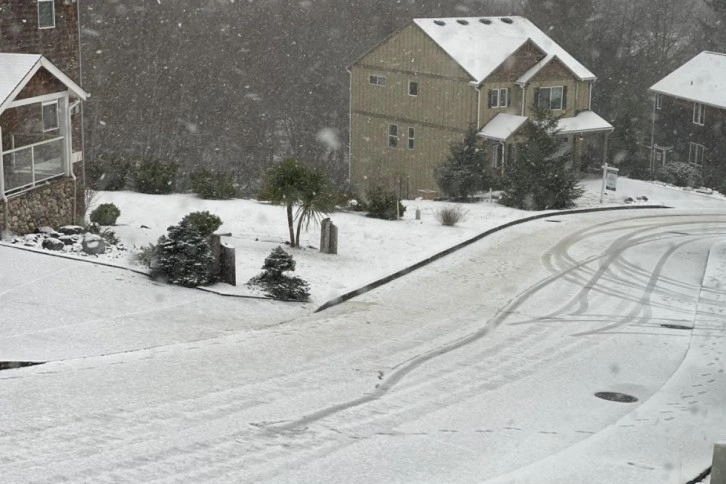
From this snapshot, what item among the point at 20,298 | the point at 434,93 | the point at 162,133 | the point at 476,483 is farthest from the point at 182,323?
the point at 162,133

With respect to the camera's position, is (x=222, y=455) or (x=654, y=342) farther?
(x=654, y=342)

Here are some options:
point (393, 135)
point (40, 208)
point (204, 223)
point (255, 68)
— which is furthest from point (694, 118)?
point (40, 208)

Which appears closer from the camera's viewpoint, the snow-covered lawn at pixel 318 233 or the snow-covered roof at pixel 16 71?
the snow-covered roof at pixel 16 71

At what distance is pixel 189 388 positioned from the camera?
45.5 ft

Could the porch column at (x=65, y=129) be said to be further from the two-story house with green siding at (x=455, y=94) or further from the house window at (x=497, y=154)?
the house window at (x=497, y=154)

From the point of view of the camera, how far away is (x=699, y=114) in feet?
164

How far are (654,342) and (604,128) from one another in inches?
1133

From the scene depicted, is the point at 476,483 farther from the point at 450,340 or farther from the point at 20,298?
the point at 20,298

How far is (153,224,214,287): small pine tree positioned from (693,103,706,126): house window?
3632 centimetres

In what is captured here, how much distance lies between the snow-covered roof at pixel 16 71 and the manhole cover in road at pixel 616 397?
13189 millimetres

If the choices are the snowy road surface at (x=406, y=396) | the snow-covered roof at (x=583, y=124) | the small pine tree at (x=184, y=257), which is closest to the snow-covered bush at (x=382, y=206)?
the snowy road surface at (x=406, y=396)

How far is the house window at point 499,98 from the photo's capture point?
146 feet

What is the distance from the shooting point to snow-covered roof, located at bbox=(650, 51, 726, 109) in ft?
163

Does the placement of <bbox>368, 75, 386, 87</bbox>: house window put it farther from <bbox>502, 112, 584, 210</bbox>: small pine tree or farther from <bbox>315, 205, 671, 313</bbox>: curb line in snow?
<bbox>315, 205, 671, 313</bbox>: curb line in snow
